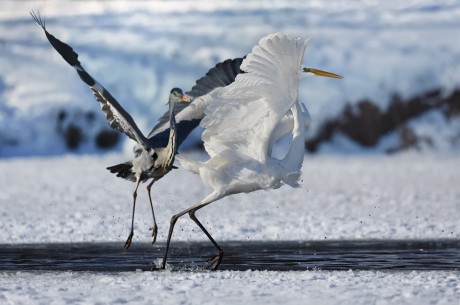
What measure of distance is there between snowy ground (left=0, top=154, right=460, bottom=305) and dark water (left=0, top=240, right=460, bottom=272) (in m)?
0.47

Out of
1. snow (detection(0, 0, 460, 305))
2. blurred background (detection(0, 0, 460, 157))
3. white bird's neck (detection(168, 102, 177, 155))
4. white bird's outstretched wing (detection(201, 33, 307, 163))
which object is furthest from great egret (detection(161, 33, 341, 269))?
blurred background (detection(0, 0, 460, 157))

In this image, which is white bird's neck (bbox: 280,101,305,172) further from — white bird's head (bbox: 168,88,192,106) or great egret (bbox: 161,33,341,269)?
white bird's head (bbox: 168,88,192,106)

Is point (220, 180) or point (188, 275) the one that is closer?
point (188, 275)

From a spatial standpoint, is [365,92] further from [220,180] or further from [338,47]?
[220,180]

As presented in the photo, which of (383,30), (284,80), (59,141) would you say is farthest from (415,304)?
(383,30)

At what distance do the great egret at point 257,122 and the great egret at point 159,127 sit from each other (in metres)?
0.50

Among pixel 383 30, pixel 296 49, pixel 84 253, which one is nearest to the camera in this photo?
pixel 296 49

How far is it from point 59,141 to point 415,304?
22.3 meters

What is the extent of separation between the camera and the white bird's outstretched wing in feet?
28.4

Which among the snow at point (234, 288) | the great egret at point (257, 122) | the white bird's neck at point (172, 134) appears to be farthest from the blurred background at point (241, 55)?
the snow at point (234, 288)

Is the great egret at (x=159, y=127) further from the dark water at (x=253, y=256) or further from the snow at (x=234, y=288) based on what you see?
the snow at (x=234, y=288)

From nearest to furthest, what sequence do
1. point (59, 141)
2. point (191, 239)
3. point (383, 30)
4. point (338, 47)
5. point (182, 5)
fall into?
1. point (191, 239)
2. point (59, 141)
3. point (338, 47)
4. point (383, 30)
5. point (182, 5)

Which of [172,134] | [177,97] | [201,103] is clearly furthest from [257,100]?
[201,103]

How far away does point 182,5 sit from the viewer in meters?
37.5
